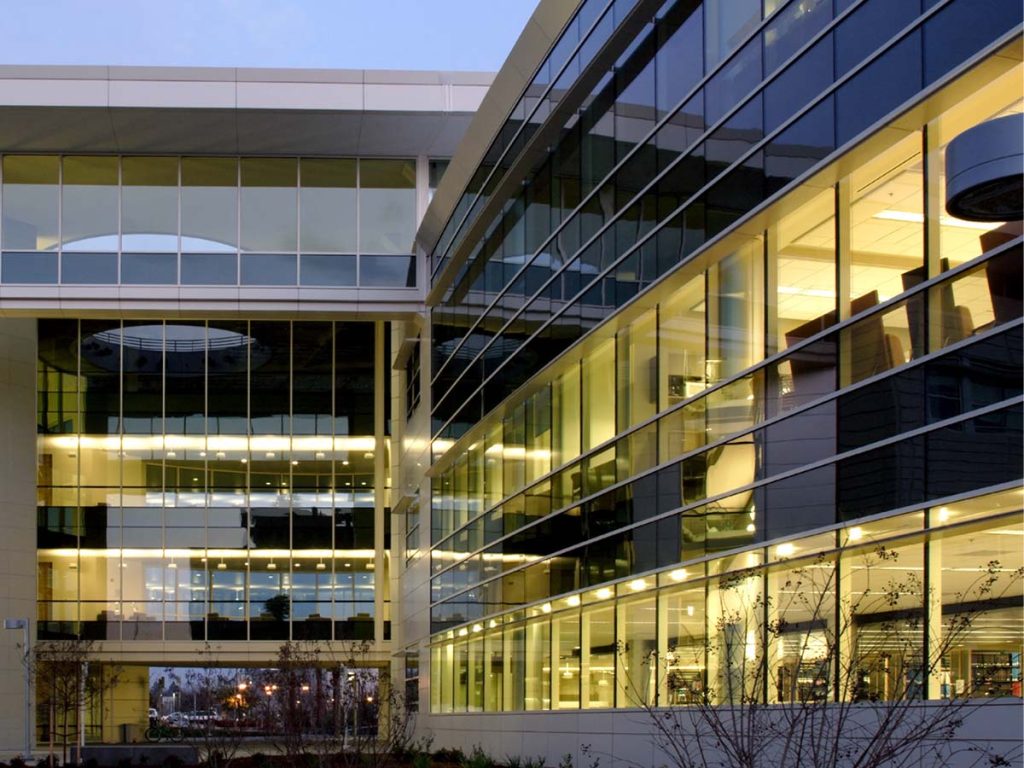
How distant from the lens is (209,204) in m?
41.9

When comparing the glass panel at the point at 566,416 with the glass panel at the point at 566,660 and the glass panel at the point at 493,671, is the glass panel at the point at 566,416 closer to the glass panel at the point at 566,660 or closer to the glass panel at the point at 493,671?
the glass panel at the point at 566,660

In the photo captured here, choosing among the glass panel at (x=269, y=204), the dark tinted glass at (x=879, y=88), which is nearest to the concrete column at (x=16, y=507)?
the glass panel at (x=269, y=204)

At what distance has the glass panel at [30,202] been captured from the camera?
41531mm

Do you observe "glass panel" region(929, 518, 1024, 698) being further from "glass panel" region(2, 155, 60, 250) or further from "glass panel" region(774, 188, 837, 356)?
"glass panel" region(2, 155, 60, 250)

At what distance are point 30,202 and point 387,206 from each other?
10040 mm

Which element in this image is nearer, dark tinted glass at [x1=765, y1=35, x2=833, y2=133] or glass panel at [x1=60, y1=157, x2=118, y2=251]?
dark tinted glass at [x1=765, y1=35, x2=833, y2=133]

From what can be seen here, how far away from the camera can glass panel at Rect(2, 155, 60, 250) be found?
41531mm

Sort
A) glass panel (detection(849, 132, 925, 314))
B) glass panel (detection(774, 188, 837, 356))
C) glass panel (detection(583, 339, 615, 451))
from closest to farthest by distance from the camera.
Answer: glass panel (detection(849, 132, 925, 314)) < glass panel (detection(774, 188, 837, 356)) < glass panel (detection(583, 339, 615, 451))

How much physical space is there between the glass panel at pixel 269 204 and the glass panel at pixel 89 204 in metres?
3.64

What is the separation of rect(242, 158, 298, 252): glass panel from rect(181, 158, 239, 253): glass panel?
304 mm

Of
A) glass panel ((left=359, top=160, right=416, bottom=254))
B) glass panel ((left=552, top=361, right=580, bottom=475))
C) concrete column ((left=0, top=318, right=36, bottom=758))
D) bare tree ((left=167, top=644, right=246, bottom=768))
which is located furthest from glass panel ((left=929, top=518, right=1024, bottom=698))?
concrete column ((left=0, top=318, right=36, bottom=758))

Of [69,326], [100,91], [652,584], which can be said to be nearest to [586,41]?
[652,584]

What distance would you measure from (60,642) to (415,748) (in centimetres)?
1955

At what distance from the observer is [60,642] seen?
51500 millimetres
